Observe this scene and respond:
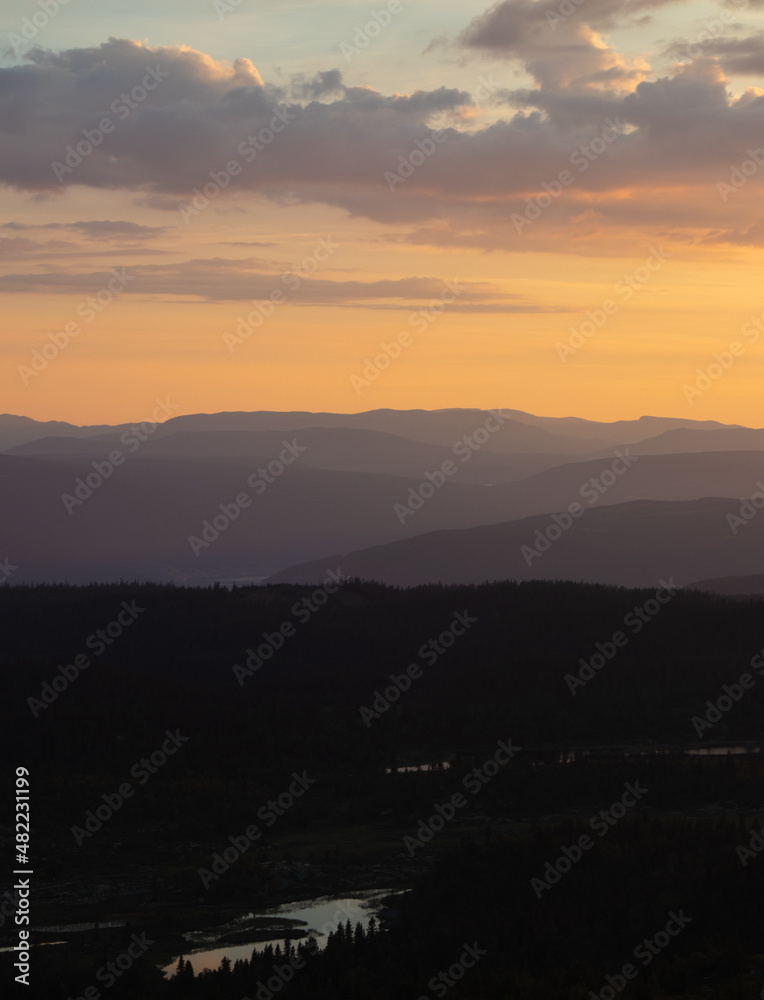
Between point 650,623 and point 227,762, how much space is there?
2277 inches

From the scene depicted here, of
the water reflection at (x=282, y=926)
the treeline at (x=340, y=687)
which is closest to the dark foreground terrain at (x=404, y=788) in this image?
the treeline at (x=340, y=687)

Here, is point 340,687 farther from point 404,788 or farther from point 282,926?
point 282,926

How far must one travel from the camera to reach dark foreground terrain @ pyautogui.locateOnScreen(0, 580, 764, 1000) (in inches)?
1780

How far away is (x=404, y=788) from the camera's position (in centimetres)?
7944

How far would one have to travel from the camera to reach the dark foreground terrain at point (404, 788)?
148 ft

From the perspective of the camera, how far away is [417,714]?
10519 centimetres

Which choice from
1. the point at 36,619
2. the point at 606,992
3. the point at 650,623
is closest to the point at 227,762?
the point at 606,992

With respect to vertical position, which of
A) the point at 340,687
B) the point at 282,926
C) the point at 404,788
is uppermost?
the point at 340,687

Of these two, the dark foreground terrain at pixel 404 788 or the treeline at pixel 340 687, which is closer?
the dark foreground terrain at pixel 404 788

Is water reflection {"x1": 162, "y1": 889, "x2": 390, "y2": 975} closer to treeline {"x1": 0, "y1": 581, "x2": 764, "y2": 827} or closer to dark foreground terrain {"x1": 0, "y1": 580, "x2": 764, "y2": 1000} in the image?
dark foreground terrain {"x1": 0, "y1": 580, "x2": 764, "y2": 1000}

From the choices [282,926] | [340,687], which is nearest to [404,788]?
[282,926]

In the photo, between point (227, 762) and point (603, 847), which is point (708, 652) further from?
point (603, 847)

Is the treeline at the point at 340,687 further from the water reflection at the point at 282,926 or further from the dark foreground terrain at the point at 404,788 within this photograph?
the water reflection at the point at 282,926

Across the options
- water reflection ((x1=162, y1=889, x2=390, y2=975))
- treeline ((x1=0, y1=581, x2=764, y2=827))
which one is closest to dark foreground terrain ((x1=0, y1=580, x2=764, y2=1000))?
treeline ((x1=0, y1=581, x2=764, y2=827))
